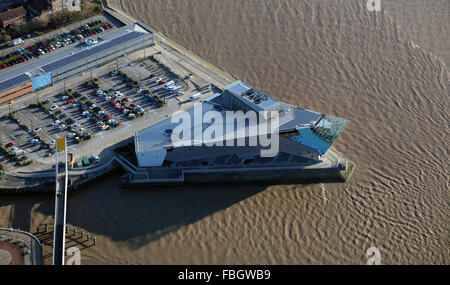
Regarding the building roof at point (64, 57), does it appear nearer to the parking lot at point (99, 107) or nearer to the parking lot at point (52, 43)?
the parking lot at point (52, 43)

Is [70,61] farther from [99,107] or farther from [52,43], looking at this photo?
[99,107]

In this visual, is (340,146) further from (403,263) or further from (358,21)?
(358,21)

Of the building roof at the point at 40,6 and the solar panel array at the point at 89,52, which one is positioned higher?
the building roof at the point at 40,6

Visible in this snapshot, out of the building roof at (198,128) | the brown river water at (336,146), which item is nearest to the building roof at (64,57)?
the brown river water at (336,146)

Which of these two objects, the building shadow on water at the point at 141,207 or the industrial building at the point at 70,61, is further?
the industrial building at the point at 70,61

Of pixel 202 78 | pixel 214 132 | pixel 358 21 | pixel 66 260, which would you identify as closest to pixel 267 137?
pixel 214 132

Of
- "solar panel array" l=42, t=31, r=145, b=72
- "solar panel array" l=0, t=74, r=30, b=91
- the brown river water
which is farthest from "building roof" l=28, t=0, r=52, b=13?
"solar panel array" l=0, t=74, r=30, b=91

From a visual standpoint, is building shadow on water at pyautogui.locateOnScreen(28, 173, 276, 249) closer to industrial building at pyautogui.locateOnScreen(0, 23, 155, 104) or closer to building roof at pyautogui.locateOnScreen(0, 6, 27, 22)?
industrial building at pyautogui.locateOnScreen(0, 23, 155, 104)
